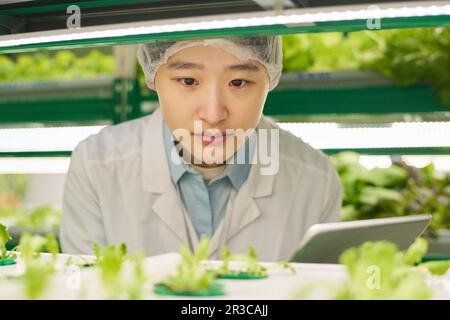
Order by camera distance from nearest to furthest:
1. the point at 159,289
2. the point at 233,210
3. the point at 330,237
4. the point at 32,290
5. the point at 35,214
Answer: the point at 32,290 < the point at 159,289 < the point at 330,237 < the point at 233,210 < the point at 35,214

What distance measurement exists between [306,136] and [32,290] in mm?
2315

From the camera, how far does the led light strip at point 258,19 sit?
1192mm

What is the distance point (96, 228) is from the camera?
2484 mm

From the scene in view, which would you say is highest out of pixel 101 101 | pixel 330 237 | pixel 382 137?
pixel 101 101

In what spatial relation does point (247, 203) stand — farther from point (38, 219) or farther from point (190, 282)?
point (38, 219)

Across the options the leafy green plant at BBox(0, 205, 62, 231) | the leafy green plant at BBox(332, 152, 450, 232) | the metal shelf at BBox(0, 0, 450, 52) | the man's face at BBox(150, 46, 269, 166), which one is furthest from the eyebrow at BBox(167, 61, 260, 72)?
the leafy green plant at BBox(0, 205, 62, 231)

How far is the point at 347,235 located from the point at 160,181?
116cm

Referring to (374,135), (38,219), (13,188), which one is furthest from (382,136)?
(13,188)

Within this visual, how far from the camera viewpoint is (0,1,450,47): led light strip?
119 centimetres

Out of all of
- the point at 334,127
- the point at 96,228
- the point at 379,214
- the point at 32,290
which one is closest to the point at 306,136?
the point at 334,127

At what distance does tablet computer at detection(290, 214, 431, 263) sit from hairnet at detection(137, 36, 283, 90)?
2.67ft

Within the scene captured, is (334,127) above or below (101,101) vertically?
below

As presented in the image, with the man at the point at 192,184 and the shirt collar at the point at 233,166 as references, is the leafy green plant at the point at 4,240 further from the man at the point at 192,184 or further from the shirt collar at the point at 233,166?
the shirt collar at the point at 233,166
